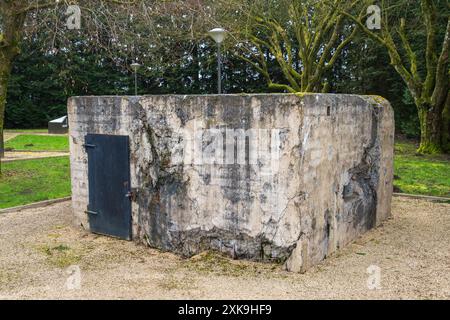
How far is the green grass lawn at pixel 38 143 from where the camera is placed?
21728 millimetres

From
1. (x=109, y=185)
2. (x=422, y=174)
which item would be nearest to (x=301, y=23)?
(x=422, y=174)

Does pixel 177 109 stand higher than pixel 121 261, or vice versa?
pixel 177 109

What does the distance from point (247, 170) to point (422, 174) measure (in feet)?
32.4

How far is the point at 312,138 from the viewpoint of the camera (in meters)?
6.86

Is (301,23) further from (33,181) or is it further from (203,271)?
(203,271)

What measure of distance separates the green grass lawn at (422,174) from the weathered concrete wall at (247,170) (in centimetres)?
482

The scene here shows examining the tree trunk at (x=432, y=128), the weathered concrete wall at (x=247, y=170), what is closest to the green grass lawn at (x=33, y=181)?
the weathered concrete wall at (x=247, y=170)

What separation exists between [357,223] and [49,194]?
767cm

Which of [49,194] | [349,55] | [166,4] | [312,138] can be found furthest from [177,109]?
[349,55]

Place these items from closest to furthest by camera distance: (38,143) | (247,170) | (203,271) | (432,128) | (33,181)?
(203,271) < (247,170) < (33,181) < (432,128) < (38,143)

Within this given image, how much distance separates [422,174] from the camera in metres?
15.1

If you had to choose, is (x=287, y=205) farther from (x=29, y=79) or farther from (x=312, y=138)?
(x=29, y=79)

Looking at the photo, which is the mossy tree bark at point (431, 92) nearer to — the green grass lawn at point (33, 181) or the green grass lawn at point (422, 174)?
the green grass lawn at point (422, 174)
